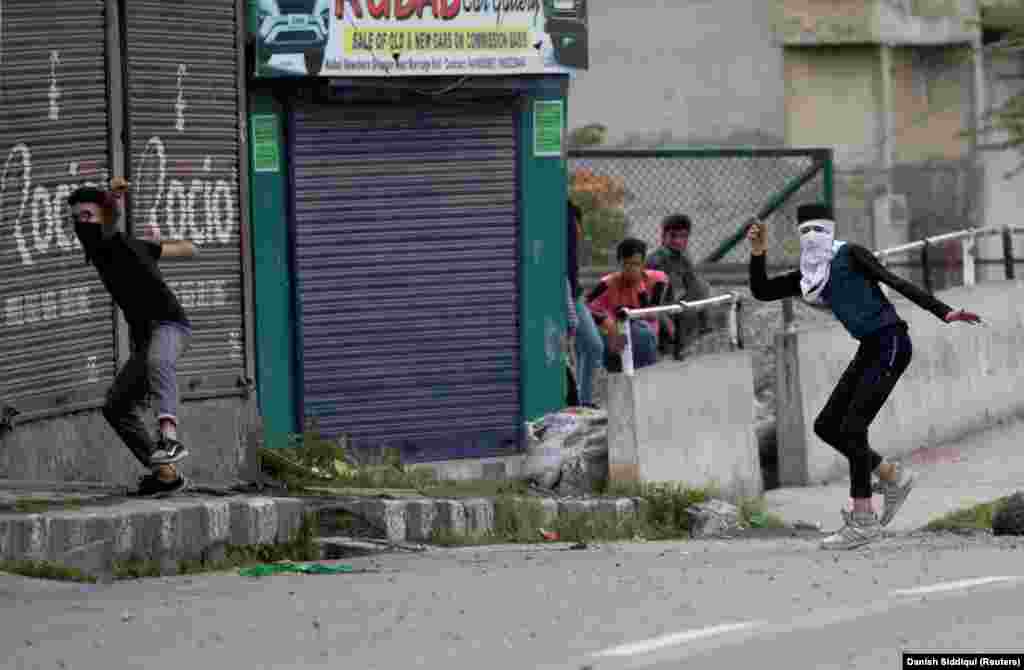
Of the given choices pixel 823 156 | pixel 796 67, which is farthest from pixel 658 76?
pixel 823 156

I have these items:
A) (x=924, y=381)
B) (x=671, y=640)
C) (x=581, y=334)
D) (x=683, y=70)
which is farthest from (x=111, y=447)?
(x=683, y=70)

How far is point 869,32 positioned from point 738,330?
21.8 metres

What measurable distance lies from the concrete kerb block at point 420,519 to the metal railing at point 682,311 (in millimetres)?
1869

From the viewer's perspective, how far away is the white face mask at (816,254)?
40.9ft

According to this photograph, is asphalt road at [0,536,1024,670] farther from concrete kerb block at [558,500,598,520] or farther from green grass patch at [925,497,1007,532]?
concrete kerb block at [558,500,598,520]

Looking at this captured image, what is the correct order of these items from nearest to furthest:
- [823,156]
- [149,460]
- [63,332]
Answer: [149,460] < [63,332] < [823,156]

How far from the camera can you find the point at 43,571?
1060cm

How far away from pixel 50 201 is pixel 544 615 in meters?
4.96

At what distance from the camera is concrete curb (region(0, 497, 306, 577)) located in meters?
10.8

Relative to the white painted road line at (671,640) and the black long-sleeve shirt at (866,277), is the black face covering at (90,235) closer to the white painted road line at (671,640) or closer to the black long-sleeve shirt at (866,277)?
the black long-sleeve shirt at (866,277)

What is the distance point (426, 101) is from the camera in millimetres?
15906

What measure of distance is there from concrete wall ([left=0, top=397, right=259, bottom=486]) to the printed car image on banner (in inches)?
82.4

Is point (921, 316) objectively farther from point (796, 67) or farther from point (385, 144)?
point (796, 67)

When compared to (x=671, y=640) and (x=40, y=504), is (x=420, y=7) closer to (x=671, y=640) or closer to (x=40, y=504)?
(x=40, y=504)
